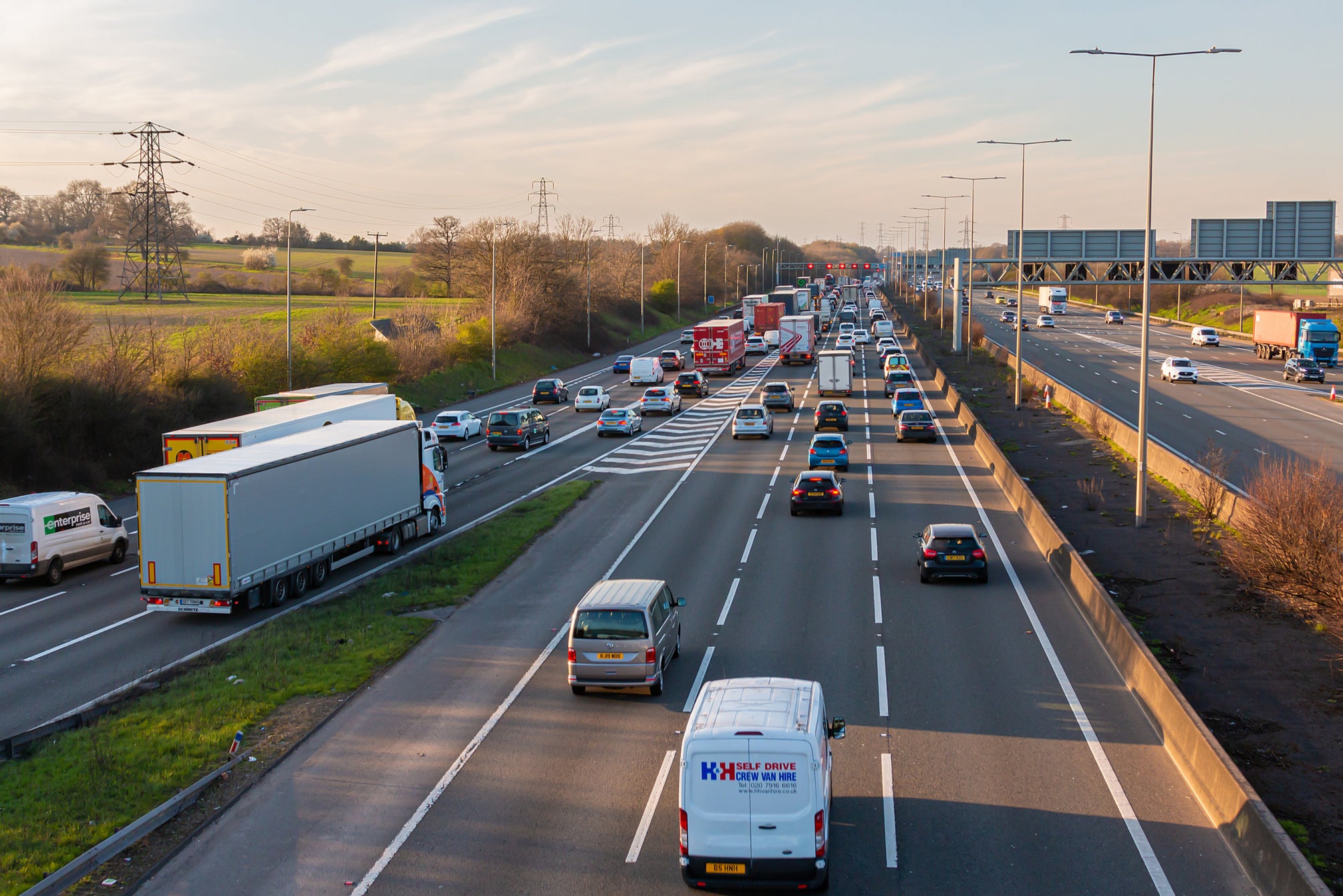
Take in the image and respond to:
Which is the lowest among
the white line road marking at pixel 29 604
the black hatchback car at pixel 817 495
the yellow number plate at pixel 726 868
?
the white line road marking at pixel 29 604

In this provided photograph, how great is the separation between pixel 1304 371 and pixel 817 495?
47669mm

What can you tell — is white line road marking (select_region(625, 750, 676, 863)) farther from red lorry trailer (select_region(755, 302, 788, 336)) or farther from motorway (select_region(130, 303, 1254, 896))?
red lorry trailer (select_region(755, 302, 788, 336))

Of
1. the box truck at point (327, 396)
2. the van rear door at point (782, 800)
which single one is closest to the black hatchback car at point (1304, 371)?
the box truck at point (327, 396)

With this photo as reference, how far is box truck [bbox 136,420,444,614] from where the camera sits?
870 inches

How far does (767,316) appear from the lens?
109188 millimetres

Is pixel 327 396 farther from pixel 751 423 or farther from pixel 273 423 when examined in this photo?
pixel 751 423

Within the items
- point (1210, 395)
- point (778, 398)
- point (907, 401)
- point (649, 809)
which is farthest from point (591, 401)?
point (649, 809)

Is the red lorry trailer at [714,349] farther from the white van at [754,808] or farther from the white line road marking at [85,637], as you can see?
the white van at [754,808]

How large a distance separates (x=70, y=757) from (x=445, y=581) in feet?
36.0

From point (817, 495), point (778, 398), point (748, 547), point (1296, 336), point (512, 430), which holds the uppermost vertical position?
point (1296, 336)

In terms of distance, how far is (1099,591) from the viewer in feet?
68.9

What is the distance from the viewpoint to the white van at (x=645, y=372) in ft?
239

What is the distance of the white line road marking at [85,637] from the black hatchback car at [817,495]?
17113mm

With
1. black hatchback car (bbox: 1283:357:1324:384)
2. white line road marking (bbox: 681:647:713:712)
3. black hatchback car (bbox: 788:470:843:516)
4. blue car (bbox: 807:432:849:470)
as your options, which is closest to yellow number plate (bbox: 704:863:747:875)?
white line road marking (bbox: 681:647:713:712)
